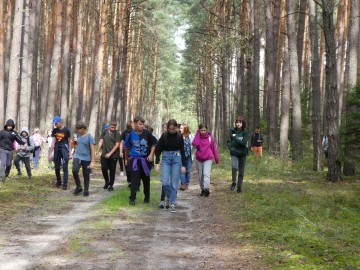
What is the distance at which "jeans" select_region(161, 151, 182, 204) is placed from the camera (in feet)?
35.2

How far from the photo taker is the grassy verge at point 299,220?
638 centimetres

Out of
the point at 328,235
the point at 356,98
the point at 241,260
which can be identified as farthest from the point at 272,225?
the point at 356,98

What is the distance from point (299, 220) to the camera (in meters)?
8.72

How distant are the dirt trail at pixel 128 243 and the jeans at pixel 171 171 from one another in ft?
1.71

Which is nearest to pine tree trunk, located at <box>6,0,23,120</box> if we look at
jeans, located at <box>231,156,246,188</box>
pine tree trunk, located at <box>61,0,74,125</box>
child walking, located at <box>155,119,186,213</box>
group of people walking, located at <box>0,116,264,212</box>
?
group of people walking, located at <box>0,116,264,212</box>

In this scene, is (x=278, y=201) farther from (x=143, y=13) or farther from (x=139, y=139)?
(x=143, y=13)

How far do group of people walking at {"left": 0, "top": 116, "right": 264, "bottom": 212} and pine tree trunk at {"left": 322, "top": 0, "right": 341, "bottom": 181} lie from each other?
2.51 metres

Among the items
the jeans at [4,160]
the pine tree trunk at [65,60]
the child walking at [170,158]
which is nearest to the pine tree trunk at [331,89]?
the child walking at [170,158]

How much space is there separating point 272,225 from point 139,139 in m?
3.86

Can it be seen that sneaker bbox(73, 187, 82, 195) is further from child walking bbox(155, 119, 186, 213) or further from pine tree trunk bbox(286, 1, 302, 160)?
pine tree trunk bbox(286, 1, 302, 160)

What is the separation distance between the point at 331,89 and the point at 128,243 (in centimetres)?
860

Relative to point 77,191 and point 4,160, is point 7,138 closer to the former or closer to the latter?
point 4,160

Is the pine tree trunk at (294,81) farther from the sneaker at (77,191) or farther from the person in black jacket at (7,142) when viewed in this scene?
the person in black jacket at (7,142)

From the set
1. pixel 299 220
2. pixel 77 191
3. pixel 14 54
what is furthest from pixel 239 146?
pixel 14 54
